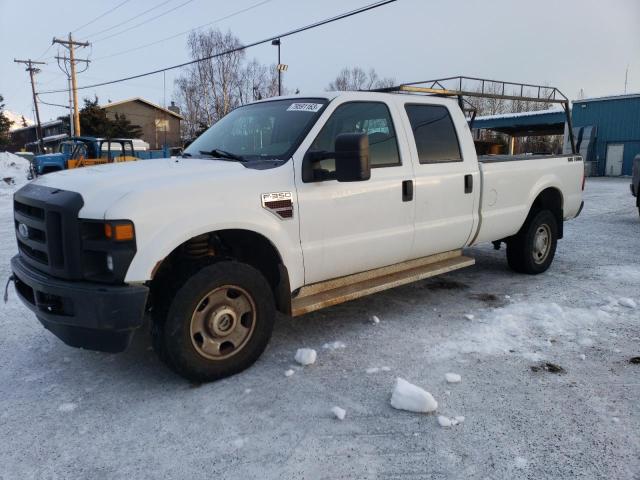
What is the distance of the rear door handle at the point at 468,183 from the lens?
480 cm

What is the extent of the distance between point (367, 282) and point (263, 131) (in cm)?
152

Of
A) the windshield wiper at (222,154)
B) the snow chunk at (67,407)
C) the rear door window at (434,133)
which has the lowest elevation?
the snow chunk at (67,407)

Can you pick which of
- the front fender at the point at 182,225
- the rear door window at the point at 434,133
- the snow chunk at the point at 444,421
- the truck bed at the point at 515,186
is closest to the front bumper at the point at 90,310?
the front fender at the point at 182,225

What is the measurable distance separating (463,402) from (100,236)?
2379 mm

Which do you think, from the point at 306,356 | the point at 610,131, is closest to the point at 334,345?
the point at 306,356

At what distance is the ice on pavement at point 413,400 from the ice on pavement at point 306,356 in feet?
2.50

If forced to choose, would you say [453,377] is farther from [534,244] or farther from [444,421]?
[534,244]

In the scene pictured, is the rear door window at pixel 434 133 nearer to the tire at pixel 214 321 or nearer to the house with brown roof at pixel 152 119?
the tire at pixel 214 321

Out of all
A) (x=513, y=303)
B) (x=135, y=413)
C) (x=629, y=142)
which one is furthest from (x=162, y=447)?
(x=629, y=142)

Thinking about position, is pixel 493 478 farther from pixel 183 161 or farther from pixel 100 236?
pixel 183 161

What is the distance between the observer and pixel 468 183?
15.8ft

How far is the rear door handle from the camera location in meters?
4.80

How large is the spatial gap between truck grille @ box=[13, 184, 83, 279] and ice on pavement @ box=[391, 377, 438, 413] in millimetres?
2010

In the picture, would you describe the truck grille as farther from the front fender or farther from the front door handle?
the front door handle
